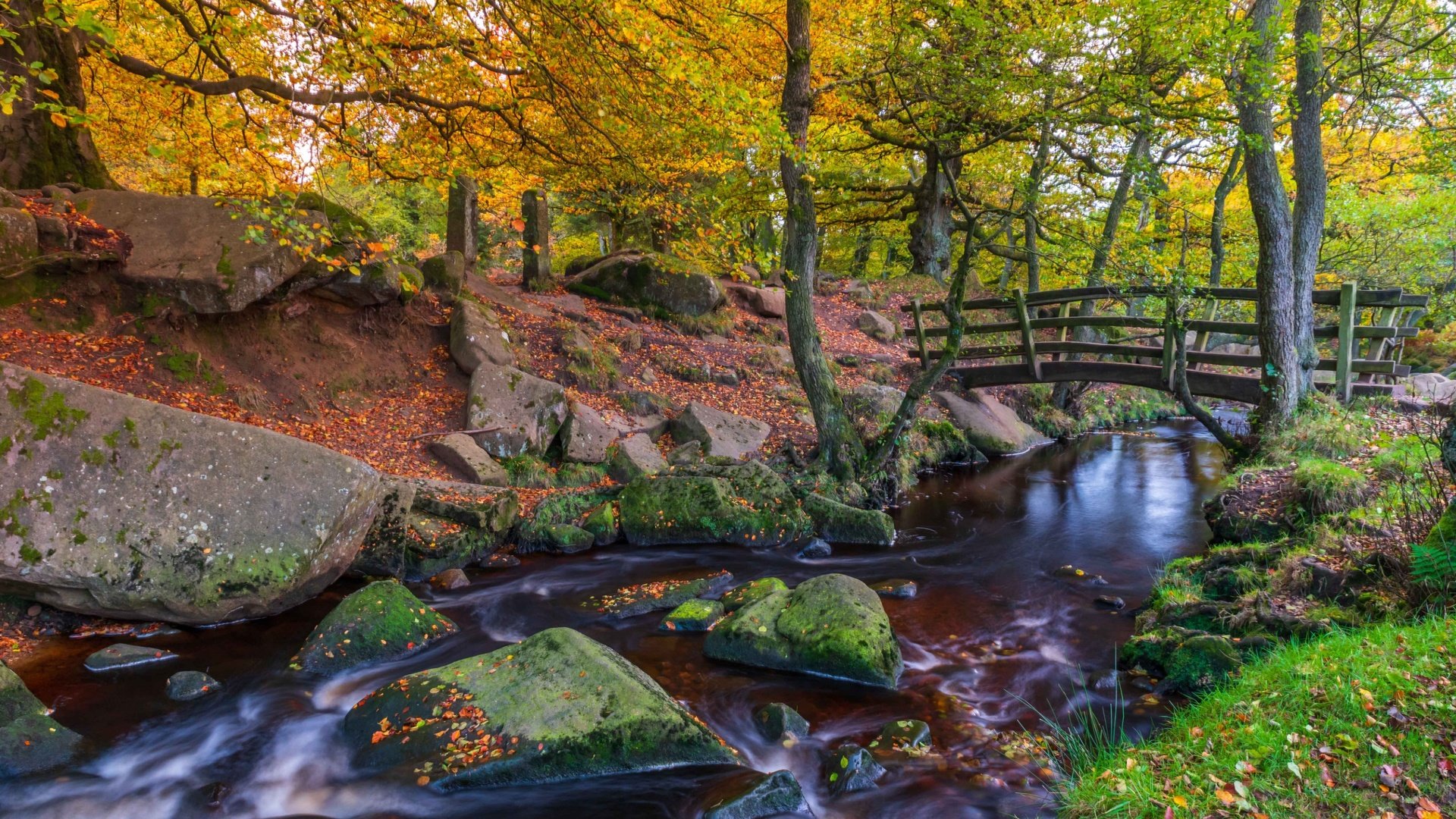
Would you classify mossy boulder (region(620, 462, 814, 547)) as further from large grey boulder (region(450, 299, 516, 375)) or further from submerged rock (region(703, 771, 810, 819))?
submerged rock (region(703, 771, 810, 819))

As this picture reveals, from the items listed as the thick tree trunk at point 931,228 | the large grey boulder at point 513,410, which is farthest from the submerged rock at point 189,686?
the thick tree trunk at point 931,228

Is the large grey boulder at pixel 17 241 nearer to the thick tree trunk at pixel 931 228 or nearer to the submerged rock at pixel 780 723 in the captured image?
the submerged rock at pixel 780 723

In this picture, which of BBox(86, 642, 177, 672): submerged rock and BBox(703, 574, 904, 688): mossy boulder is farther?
BBox(703, 574, 904, 688): mossy boulder

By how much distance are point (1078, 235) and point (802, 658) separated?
7.61 metres

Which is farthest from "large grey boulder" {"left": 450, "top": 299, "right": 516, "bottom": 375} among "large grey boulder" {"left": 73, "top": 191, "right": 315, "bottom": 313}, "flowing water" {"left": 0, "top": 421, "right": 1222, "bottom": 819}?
"flowing water" {"left": 0, "top": 421, "right": 1222, "bottom": 819}

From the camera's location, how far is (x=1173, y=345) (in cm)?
1141

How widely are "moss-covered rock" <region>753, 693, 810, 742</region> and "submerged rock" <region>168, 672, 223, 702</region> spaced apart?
411 centimetres

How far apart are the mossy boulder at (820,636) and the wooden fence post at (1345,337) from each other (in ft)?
26.5

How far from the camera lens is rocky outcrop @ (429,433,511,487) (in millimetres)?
9203

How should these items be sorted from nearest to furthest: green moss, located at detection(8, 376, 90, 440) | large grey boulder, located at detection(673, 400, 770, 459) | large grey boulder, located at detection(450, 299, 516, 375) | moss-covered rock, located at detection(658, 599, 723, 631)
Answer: green moss, located at detection(8, 376, 90, 440) < moss-covered rock, located at detection(658, 599, 723, 631) < large grey boulder, located at detection(450, 299, 516, 375) < large grey boulder, located at detection(673, 400, 770, 459)

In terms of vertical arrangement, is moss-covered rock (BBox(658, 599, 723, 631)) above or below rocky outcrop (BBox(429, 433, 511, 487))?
below

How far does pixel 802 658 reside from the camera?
5.75 meters

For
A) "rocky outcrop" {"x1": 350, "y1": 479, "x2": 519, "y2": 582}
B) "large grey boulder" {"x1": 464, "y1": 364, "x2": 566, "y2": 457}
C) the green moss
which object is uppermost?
the green moss

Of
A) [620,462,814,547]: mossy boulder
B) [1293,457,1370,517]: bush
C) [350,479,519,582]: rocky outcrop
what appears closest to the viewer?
[1293,457,1370,517]: bush
